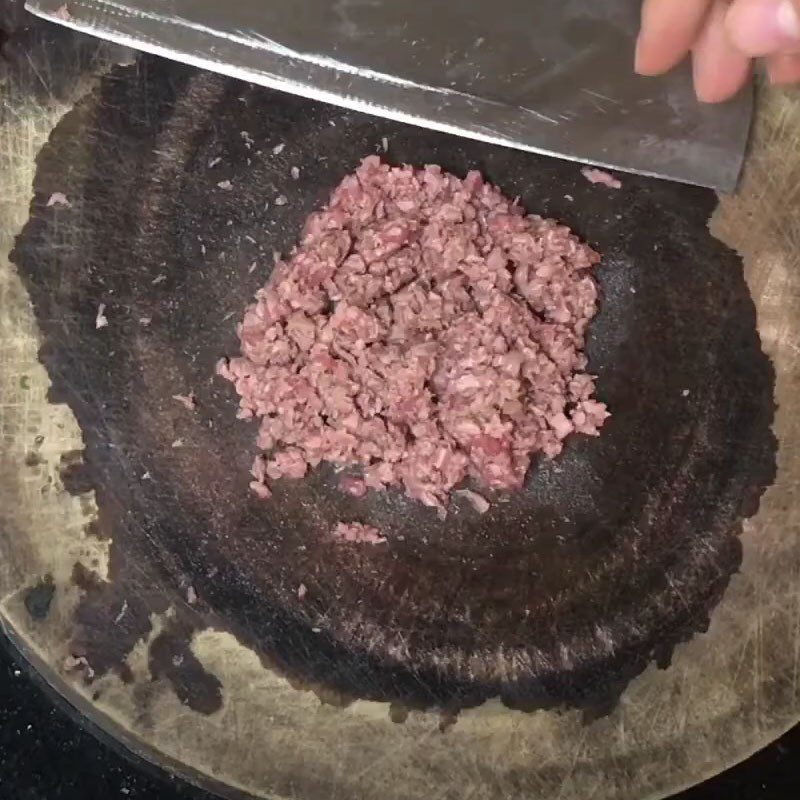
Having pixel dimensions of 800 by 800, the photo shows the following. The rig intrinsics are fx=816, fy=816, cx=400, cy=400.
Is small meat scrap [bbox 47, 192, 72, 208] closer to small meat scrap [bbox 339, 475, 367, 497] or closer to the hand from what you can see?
small meat scrap [bbox 339, 475, 367, 497]

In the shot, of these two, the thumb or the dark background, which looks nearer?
the thumb

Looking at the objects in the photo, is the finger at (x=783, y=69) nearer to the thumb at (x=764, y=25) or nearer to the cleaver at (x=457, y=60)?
the cleaver at (x=457, y=60)

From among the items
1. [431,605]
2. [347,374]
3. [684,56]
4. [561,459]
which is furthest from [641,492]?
[684,56]

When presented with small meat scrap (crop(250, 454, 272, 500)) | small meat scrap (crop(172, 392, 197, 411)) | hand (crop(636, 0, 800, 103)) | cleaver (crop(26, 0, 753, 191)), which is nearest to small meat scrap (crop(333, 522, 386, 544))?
small meat scrap (crop(250, 454, 272, 500))

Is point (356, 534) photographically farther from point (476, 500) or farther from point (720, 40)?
point (720, 40)

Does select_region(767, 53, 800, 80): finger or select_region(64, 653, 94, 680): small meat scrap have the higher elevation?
select_region(767, 53, 800, 80): finger

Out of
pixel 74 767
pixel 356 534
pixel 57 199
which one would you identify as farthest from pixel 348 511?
pixel 74 767
